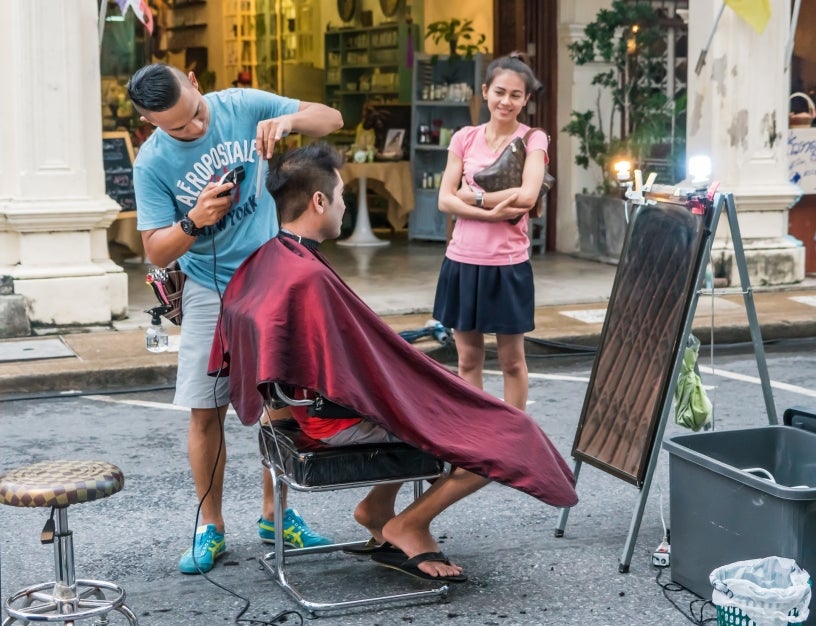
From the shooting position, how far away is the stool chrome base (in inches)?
142

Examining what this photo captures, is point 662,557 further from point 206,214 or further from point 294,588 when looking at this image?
point 206,214

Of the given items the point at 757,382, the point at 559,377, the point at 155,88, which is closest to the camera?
the point at 155,88

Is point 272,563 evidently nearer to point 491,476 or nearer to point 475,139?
point 491,476

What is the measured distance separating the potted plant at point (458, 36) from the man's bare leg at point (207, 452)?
351 inches

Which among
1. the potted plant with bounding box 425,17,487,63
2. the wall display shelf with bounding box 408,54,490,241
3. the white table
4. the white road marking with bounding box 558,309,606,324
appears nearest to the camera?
the white road marking with bounding box 558,309,606,324

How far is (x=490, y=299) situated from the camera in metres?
5.62

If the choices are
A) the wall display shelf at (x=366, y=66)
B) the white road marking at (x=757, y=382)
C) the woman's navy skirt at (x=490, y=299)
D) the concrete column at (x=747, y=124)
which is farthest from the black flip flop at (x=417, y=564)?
the wall display shelf at (x=366, y=66)

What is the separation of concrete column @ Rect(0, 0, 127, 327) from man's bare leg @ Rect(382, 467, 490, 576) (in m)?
4.84

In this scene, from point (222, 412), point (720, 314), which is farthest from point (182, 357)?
point (720, 314)

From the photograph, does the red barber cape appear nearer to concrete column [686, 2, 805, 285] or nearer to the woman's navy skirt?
the woman's navy skirt

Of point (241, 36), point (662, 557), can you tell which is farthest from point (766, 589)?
point (241, 36)

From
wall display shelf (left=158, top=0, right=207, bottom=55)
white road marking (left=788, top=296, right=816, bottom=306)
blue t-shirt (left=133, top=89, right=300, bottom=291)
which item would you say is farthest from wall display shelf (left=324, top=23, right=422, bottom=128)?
blue t-shirt (left=133, top=89, right=300, bottom=291)

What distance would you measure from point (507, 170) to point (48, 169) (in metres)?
4.02

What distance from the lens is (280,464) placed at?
424 centimetres
